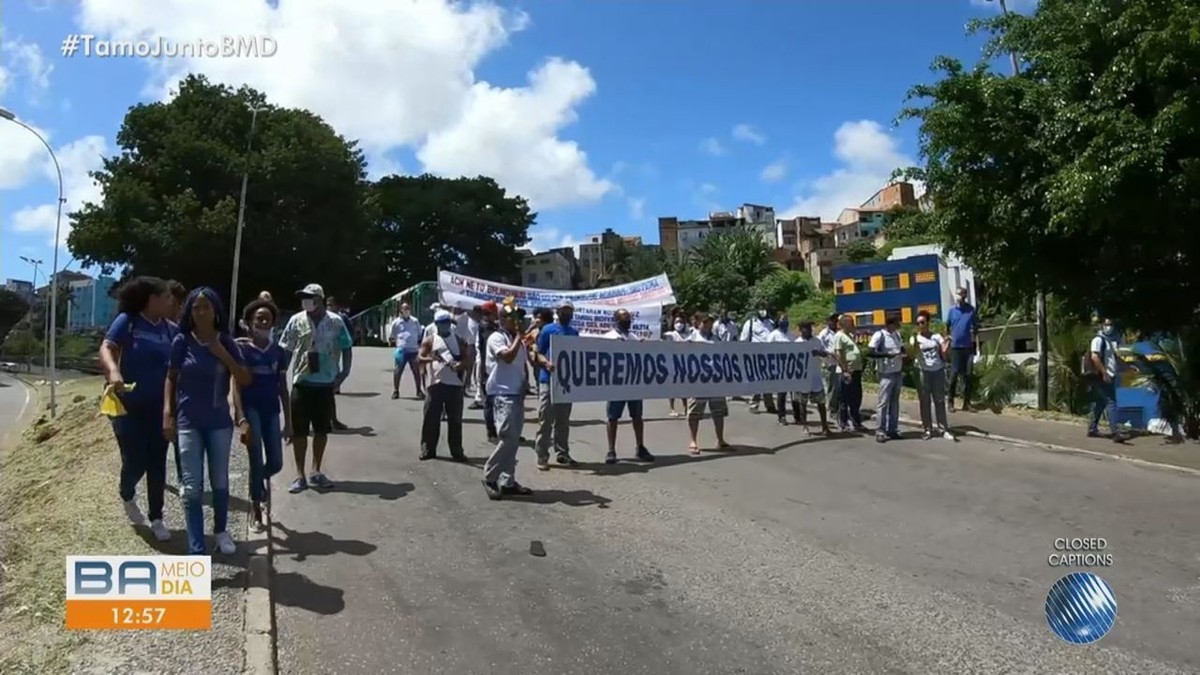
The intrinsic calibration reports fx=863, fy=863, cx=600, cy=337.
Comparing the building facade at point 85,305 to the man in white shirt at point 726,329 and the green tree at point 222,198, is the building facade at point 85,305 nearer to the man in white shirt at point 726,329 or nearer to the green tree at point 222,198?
the green tree at point 222,198

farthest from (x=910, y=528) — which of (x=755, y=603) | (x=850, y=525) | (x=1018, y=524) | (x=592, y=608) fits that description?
(x=592, y=608)

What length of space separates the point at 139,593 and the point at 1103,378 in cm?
1183

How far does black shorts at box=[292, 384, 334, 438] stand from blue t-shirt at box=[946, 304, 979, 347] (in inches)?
417

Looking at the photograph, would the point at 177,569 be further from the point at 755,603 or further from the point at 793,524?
the point at 793,524

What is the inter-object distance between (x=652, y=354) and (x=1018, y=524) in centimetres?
492

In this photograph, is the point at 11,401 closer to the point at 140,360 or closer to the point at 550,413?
the point at 550,413

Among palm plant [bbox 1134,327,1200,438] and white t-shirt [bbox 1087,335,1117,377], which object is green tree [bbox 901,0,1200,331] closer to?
palm plant [bbox 1134,327,1200,438]

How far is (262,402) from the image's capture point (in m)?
6.89

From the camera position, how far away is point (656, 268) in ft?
244

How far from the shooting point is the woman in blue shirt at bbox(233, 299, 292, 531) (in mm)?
6602

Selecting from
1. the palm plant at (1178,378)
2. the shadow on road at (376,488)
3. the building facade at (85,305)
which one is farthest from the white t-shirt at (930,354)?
the building facade at (85,305)

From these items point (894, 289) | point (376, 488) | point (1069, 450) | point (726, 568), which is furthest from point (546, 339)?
point (894, 289)

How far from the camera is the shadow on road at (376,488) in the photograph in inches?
317

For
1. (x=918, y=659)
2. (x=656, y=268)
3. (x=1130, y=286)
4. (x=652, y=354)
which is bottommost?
(x=918, y=659)
